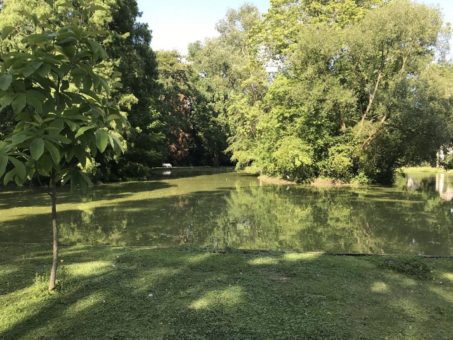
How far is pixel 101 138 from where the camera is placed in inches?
126

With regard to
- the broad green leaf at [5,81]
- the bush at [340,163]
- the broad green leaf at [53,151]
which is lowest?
the bush at [340,163]

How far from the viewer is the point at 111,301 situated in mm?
4277

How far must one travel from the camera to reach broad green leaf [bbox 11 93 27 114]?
123 inches

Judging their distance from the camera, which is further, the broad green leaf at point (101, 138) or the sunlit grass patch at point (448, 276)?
the sunlit grass patch at point (448, 276)

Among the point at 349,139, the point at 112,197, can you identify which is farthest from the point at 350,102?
the point at 112,197

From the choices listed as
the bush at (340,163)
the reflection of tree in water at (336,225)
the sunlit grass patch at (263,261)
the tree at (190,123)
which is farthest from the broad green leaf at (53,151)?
the tree at (190,123)

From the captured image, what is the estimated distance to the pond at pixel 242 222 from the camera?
8.29 metres

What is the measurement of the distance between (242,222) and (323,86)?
1317cm

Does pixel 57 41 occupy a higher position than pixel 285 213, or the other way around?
pixel 57 41

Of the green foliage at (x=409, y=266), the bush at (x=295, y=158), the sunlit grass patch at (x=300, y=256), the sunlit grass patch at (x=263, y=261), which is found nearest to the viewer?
the green foliage at (x=409, y=266)

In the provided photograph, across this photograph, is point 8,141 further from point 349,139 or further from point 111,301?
point 349,139

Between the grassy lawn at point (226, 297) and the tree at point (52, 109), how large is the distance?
1.29 meters

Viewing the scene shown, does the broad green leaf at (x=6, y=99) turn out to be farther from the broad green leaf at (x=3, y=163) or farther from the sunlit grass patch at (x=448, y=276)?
the sunlit grass patch at (x=448, y=276)

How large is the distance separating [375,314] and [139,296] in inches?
94.2
